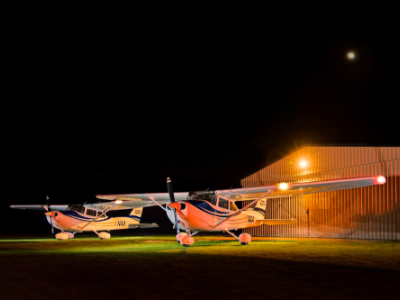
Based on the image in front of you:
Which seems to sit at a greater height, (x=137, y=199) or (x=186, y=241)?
(x=137, y=199)

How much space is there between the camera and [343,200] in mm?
23531

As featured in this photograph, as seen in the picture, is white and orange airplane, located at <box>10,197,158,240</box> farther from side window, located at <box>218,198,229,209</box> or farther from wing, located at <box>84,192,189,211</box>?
side window, located at <box>218,198,229,209</box>

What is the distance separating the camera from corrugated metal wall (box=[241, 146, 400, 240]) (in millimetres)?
21141

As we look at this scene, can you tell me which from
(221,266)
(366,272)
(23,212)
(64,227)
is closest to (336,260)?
(366,272)

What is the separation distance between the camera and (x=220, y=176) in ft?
227


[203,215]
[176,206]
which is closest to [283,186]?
[203,215]

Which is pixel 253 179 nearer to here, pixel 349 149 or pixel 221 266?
pixel 349 149

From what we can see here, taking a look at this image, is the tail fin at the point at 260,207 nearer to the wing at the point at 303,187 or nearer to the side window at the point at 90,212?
the wing at the point at 303,187

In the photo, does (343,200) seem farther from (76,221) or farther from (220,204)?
(76,221)

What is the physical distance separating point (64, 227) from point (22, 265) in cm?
1495

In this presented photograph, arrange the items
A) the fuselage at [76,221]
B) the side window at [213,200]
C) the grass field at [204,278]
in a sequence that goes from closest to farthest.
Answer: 1. the grass field at [204,278]
2. the side window at [213,200]
3. the fuselage at [76,221]

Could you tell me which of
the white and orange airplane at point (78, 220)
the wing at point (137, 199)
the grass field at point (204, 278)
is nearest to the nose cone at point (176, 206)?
the wing at point (137, 199)

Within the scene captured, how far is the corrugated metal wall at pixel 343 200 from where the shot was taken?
21141mm

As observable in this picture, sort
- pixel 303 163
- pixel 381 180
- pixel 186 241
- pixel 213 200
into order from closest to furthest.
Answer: pixel 381 180 < pixel 186 241 < pixel 213 200 < pixel 303 163
